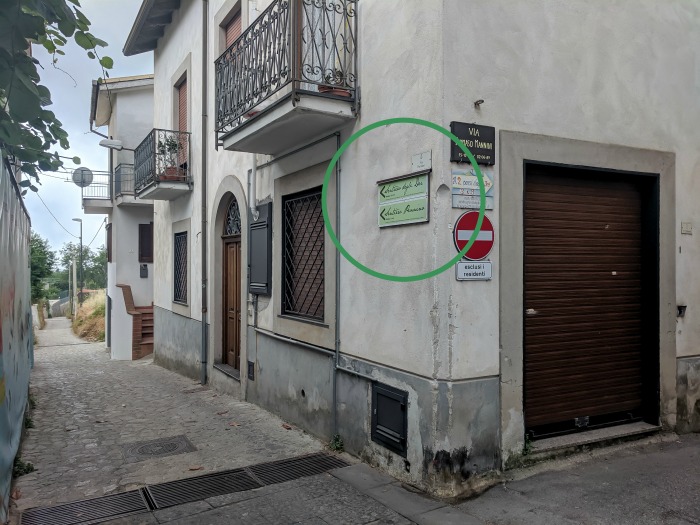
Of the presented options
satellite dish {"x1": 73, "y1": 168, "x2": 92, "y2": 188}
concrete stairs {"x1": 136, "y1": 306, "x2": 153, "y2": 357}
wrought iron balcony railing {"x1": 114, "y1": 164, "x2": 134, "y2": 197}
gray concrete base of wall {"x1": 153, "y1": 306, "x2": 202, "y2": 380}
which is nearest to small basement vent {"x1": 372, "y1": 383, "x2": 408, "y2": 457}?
gray concrete base of wall {"x1": 153, "y1": 306, "x2": 202, "y2": 380}

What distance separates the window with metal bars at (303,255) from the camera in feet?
20.5

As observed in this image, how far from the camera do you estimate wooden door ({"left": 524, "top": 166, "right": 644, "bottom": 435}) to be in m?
4.86

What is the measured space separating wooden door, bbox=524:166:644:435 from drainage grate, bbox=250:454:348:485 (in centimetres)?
190

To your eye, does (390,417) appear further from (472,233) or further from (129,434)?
(129,434)

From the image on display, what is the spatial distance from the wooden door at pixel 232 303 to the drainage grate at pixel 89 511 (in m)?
4.45

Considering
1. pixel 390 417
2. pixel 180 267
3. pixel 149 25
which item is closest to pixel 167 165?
pixel 180 267

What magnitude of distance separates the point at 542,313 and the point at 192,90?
860 centimetres

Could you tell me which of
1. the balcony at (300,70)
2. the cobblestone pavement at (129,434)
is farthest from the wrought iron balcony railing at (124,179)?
the balcony at (300,70)

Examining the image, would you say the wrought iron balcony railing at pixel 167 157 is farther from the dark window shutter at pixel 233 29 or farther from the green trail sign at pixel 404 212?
the green trail sign at pixel 404 212

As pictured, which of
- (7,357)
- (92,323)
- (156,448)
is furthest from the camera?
(92,323)

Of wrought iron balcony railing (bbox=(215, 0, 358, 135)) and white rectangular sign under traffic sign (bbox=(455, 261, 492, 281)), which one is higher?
wrought iron balcony railing (bbox=(215, 0, 358, 135))

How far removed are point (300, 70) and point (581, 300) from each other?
3468 mm

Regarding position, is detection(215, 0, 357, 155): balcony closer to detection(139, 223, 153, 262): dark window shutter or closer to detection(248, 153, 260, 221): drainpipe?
detection(248, 153, 260, 221): drainpipe

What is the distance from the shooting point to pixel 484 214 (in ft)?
14.3
